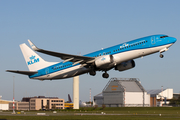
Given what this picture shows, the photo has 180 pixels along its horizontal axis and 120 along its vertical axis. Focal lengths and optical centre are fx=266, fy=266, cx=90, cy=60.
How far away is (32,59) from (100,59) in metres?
18.6

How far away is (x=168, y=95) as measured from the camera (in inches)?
5728

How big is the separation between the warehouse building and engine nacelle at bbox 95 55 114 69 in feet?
276

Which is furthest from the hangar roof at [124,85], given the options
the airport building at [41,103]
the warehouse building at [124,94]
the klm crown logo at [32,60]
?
the klm crown logo at [32,60]

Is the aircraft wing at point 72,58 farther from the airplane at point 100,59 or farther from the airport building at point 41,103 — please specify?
the airport building at point 41,103

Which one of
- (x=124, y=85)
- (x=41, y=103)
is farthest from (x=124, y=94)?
(x=41, y=103)

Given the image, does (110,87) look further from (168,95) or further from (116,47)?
(116,47)

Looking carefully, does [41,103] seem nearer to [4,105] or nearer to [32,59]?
[4,105]

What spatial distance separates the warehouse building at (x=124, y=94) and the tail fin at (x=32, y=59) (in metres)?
77.1

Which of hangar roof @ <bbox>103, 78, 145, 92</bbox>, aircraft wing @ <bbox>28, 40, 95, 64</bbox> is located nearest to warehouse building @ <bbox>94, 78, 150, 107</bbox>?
hangar roof @ <bbox>103, 78, 145, 92</bbox>

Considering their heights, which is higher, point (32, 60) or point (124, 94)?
point (32, 60)

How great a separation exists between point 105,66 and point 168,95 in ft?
359

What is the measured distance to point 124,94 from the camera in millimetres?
126812

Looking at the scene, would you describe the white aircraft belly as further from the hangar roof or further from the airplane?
the hangar roof

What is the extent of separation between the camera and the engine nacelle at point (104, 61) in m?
43.8
